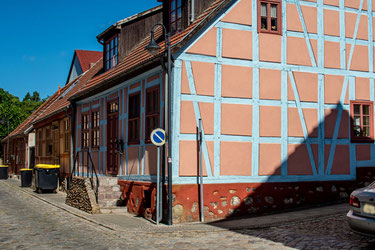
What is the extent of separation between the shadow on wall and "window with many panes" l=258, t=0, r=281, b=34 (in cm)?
304

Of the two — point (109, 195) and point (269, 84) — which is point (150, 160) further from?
point (269, 84)

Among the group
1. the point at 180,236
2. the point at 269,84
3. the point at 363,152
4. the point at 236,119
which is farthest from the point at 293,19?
the point at 180,236

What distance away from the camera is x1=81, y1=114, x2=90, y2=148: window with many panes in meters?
19.8

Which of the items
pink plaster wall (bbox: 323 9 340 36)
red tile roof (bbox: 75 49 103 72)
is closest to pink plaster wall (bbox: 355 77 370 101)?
pink plaster wall (bbox: 323 9 340 36)

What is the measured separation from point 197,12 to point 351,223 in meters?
8.90

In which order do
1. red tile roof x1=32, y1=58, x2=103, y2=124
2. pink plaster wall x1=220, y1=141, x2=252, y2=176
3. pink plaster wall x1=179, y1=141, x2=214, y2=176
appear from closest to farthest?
pink plaster wall x1=179, y1=141, x2=214, y2=176 < pink plaster wall x1=220, y1=141, x2=252, y2=176 < red tile roof x1=32, y1=58, x2=103, y2=124

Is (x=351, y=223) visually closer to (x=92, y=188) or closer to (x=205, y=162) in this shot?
(x=205, y=162)

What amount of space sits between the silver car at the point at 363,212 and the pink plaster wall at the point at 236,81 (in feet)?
18.9

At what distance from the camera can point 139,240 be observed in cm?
1009

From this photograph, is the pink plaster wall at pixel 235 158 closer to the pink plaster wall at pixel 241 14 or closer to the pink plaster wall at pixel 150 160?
the pink plaster wall at pixel 150 160

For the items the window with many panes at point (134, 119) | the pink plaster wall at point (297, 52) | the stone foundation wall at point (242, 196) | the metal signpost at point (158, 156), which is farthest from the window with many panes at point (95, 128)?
the pink plaster wall at point (297, 52)

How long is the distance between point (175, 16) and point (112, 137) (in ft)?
16.0

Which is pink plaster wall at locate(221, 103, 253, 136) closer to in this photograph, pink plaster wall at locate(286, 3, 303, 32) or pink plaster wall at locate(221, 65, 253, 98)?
pink plaster wall at locate(221, 65, 253, 98)

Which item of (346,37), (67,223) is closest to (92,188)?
(67,223)
